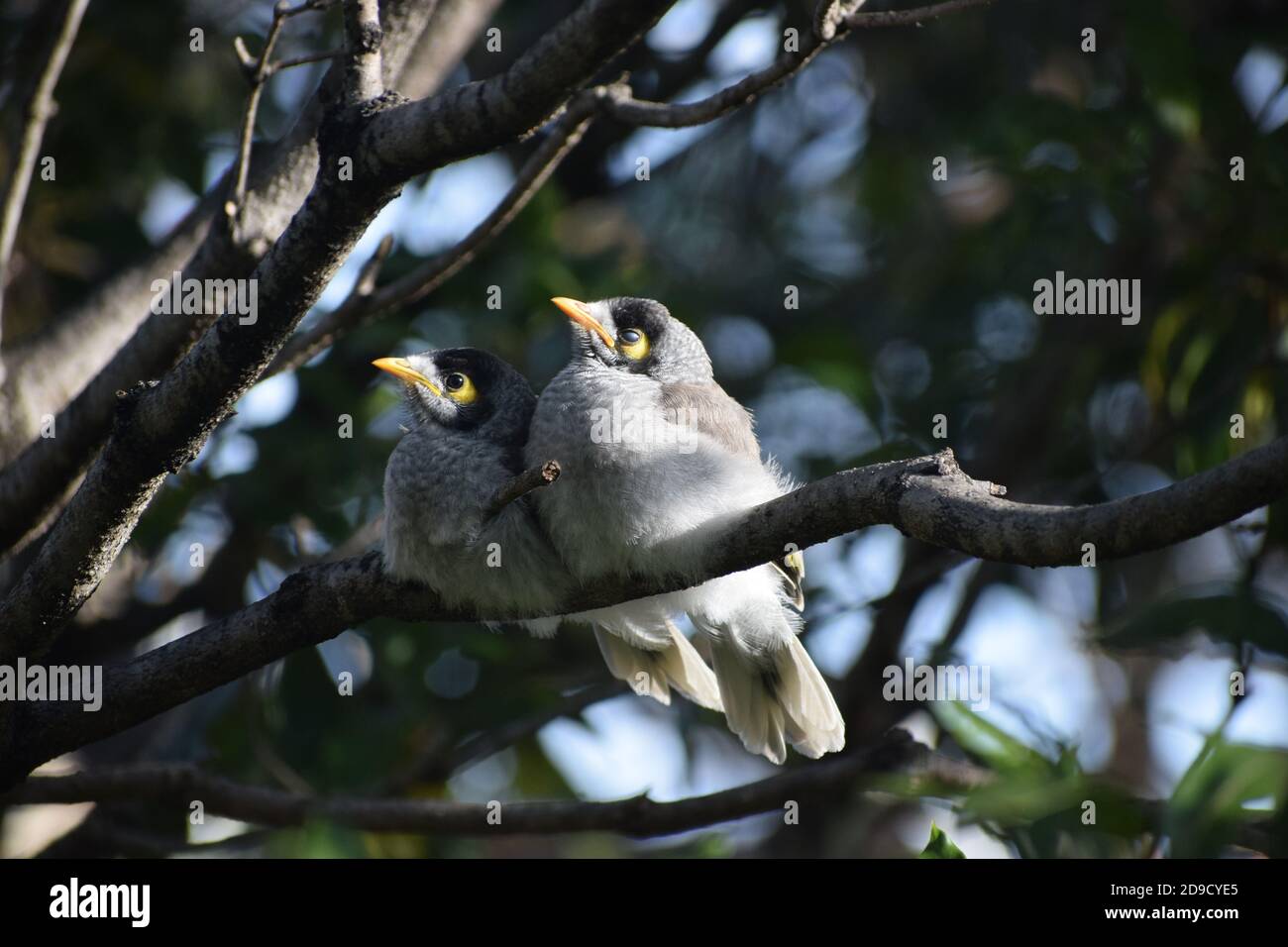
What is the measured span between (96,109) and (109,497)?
4.14m

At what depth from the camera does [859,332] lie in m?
7.58

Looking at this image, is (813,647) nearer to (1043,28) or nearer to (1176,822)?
(1176,822)

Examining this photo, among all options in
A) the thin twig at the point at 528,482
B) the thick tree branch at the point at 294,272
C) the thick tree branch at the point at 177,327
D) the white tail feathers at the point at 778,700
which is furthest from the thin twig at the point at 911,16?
the white tail feathers at the point at 778,700

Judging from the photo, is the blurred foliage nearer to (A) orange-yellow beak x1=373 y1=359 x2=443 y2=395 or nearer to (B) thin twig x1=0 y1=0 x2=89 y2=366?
(A) orange-yellow beak x1=373 y1=359 x2=443 y2=395

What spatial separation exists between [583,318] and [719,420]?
1.76ft

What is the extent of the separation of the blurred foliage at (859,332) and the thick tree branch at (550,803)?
0.15m

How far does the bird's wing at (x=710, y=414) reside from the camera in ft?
12.4

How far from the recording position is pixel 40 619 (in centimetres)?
328

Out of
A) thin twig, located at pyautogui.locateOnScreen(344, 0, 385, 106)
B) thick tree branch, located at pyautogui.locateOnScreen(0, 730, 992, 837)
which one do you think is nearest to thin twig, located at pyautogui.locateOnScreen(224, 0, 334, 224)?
thin twig, located at pyautogui.locateOnScreen(344, 0, 385, 106)

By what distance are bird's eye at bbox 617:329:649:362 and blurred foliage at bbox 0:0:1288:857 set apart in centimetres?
146

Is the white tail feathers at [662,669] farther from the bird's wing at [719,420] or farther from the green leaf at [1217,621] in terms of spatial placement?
the green leaf at [1217,621]

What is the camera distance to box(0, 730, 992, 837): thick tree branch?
13.3 ft

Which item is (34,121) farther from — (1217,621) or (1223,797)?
(1217,621)

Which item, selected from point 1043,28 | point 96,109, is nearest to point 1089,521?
point 96,109
